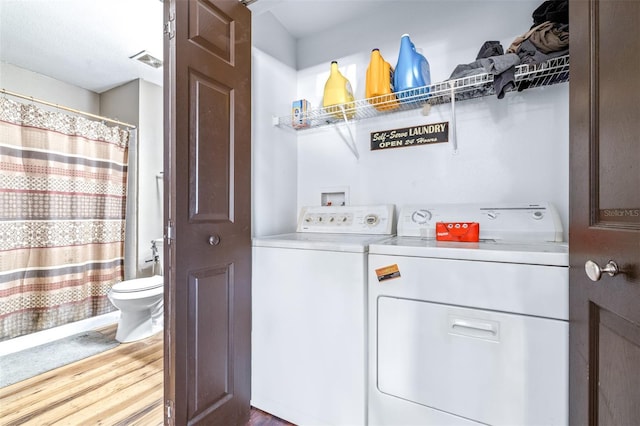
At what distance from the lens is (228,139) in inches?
53.4

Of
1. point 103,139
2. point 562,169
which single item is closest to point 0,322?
point 103,139

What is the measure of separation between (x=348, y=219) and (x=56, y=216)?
265cm

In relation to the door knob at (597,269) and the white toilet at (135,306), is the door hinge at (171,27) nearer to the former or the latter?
the door knob at (597,269)

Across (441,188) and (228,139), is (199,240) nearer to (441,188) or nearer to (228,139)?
(228,139)

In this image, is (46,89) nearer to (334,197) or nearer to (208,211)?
(208,211)

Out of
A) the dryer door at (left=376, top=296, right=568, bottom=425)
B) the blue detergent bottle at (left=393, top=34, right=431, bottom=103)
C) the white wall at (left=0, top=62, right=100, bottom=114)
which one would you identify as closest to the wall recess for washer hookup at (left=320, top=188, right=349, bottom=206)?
the blue detergent bottle at (left=393, top=34, right=431, bottom=103)

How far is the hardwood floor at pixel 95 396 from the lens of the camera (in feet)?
4.88

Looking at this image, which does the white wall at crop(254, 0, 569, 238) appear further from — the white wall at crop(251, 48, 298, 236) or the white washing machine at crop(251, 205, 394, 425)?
the white washing machine at crop(251, 205, 394, 425)

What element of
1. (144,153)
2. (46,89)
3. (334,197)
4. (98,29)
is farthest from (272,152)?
(46,89)

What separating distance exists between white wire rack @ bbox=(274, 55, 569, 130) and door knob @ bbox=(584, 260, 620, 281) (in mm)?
934

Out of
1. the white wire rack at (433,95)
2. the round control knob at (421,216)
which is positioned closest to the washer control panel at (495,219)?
the round control knob at (421,216)

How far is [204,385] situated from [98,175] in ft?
8.52

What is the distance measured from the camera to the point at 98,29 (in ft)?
7.44

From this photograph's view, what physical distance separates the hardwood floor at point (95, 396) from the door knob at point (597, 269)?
58.8 inches
